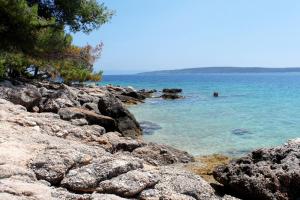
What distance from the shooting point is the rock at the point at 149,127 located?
23.7 m

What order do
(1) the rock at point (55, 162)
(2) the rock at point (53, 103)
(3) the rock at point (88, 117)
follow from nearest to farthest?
1. (1) the rock at point (55, 162)
2. (3) the rock at point (88, 117)
3. (2) the rock at point (53, 103)

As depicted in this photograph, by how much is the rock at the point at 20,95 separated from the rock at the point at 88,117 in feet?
5.86

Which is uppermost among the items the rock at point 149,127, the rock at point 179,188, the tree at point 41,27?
the tree at point 41,27

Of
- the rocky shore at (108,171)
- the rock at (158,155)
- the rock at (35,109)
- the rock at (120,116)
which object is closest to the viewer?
the rocky shore at (108,171)

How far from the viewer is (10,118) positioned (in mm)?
11656

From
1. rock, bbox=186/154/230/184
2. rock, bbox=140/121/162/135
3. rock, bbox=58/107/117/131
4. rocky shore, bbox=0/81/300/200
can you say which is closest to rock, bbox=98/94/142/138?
rock, bbox=58/107/117/131

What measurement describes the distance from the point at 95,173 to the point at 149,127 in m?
17.7

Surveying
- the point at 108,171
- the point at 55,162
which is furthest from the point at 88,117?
the point at 108,171

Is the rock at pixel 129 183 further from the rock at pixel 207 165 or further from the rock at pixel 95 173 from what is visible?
the rock at pixel 207 165

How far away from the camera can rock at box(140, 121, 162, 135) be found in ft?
77.8

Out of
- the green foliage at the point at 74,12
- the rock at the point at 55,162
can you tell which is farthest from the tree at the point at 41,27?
the rock at the point at 55,162

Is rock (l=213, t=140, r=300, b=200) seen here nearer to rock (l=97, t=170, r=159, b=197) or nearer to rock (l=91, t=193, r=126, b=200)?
rock (l=97, t=170, r=159, b=197)

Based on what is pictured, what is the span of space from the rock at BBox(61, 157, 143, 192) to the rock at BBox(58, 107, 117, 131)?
922 centimetres

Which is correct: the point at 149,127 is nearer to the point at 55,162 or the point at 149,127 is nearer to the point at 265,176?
the point at 265,176
